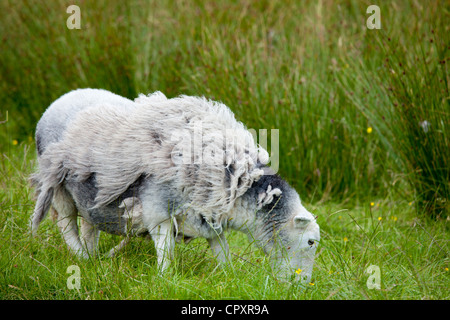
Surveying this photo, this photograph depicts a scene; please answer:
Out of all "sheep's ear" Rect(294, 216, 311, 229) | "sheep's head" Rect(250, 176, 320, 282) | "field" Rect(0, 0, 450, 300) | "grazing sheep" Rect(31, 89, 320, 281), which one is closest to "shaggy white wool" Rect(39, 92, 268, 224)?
"grazing sheep" Rect(31, 89, 320, 281)

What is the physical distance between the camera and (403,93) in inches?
173

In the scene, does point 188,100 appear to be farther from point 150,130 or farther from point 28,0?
point 28,0

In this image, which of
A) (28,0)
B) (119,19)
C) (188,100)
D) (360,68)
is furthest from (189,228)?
(28,0)

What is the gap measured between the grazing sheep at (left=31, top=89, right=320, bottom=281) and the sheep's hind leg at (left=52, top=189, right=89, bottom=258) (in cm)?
11

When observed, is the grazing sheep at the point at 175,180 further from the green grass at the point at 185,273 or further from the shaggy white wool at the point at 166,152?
the green grass at the point at 185,273

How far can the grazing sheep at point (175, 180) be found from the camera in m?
3.03

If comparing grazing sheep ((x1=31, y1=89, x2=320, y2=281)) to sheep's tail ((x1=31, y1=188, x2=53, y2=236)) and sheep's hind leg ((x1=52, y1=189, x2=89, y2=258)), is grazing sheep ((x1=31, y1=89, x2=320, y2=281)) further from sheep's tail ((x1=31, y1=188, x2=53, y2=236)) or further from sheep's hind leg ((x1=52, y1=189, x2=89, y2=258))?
sheep's hind leg ((x1=52, y1=189, x2=89, y2=258))

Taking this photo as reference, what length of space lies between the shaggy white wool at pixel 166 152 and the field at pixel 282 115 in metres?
0.45

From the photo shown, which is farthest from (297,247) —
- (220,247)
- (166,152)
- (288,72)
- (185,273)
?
(288,72)

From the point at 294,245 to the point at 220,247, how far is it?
44cm

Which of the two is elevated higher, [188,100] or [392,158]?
[188,100]

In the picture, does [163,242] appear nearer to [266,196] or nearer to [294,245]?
[266,196]

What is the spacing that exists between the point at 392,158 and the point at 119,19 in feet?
10.8

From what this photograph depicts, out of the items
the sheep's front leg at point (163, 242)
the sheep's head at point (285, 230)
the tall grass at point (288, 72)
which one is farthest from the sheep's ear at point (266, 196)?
the tall grass at point (288, 72)
